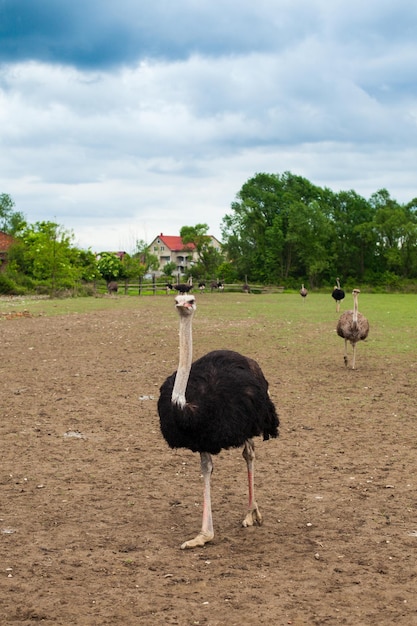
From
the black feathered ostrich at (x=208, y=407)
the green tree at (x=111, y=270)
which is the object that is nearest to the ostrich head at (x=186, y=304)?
the black feathered ostrich at (x=208, y=407)

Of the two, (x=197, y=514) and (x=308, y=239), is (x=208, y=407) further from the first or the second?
(x=308, y=239)

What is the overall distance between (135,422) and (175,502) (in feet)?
10.2

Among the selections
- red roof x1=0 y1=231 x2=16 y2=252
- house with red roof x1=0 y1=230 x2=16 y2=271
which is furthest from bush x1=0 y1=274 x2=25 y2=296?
red roof x1=0 y1=231 x2=16 y2=252

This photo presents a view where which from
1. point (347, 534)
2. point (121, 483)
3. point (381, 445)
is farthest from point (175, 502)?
point (381, 445)

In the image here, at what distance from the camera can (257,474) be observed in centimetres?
746

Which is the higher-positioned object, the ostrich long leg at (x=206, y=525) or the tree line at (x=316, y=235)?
the tree line at (x=316, y=235)

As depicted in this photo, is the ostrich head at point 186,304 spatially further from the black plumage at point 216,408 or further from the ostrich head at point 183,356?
the black plumage at point 216,408

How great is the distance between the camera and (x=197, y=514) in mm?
6316

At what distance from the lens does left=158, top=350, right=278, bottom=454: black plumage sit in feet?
18.4

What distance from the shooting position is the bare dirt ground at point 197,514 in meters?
4.64

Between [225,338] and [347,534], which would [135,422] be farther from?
[225,338]

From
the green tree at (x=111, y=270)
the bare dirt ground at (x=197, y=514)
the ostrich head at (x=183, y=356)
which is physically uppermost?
the green tree at (x=111, y=270)

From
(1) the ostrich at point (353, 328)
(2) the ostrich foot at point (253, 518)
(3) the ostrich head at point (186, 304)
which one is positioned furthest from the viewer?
(1) the ostrich at point (353, 328)

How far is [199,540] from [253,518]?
2.08 feet
